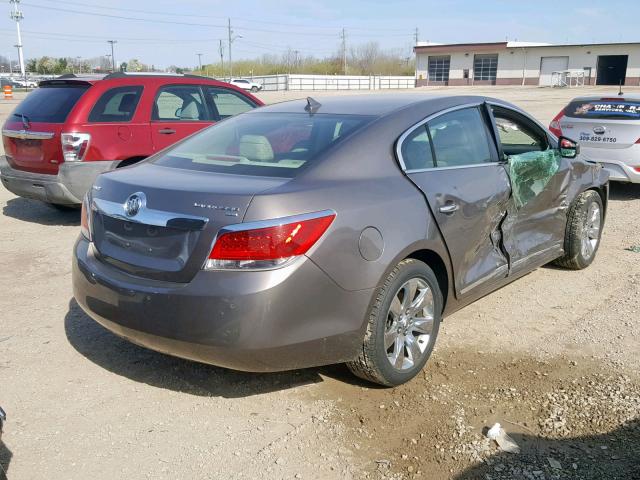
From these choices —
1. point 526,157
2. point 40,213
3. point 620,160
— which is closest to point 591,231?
point 526,157

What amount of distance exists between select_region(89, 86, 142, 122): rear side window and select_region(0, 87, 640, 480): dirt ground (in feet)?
9.25

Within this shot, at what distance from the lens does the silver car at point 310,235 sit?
295cm

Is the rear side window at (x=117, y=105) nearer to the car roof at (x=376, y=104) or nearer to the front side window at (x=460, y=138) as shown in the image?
the car roof at (x=376, y=104)

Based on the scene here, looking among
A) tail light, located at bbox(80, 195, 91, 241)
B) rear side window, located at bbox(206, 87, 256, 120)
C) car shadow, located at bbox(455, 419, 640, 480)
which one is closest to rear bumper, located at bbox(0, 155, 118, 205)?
rear side window, located at bbox(206, 87, 256, 120)

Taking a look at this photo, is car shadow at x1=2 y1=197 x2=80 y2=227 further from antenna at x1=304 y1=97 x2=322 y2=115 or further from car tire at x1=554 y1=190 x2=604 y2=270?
car tire at x1=554 y1=190 x2=604 y2=270

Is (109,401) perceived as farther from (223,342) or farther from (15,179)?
(15,179)

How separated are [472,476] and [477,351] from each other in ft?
4.55

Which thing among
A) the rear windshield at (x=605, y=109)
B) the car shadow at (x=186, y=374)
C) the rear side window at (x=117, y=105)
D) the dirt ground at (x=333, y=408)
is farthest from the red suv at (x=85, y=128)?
the rear windshield at (x=605, y=109)

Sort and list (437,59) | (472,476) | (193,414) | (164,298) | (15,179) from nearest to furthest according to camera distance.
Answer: (472,476) < (164,298) < (193,414) < (15,179) < (437,59)

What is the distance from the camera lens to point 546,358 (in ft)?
13.3

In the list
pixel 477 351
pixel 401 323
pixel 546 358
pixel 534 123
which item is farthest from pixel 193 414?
pixel 534 123

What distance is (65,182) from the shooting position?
677 centimetres

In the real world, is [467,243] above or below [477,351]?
above

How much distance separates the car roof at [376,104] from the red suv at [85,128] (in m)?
3.05
